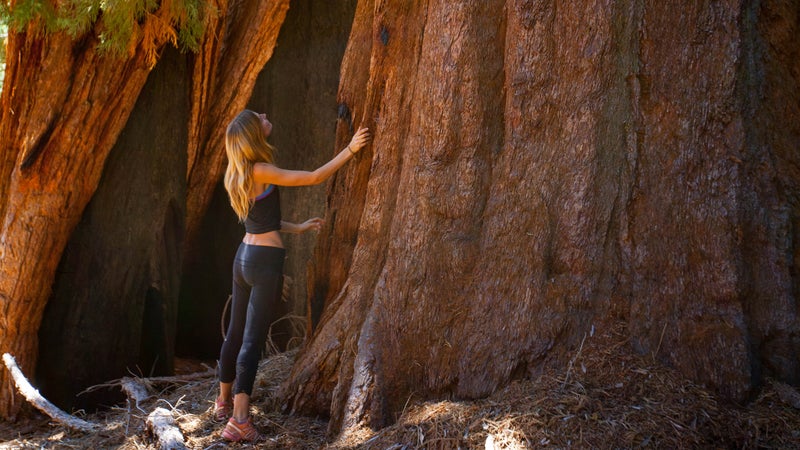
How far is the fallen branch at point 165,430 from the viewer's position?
498 cm

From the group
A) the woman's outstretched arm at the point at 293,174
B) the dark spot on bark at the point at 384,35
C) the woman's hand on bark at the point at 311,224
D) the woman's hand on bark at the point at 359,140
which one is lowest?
the woman's hand on bark at the point at 311,224

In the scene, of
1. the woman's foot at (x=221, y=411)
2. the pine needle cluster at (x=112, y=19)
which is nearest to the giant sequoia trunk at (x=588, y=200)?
the woman's foot at (x=221, y=411)

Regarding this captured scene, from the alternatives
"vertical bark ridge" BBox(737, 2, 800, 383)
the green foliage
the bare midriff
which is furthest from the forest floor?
the green foliage

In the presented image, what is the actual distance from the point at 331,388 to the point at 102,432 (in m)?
1.73

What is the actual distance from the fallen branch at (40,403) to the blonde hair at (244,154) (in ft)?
6.73

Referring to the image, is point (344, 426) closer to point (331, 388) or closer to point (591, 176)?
point (331, 388)

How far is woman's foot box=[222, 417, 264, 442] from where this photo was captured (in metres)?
5.03

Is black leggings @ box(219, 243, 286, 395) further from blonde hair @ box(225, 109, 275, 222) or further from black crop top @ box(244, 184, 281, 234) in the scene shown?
blonde hair @ box(225, 109, 275, 222)

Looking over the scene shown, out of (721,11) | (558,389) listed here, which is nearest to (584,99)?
(721,11)

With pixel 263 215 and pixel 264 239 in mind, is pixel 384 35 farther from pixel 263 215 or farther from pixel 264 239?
pixel 264 239

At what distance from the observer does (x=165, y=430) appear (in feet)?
16.9

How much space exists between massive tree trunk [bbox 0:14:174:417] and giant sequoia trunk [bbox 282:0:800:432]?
313cm

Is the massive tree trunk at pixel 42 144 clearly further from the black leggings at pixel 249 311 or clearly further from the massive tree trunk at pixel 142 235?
the black leggings at pixel 249 311

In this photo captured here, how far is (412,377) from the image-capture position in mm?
4723
